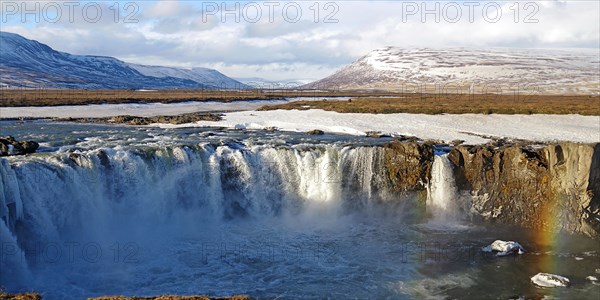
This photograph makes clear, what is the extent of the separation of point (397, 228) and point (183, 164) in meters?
11.9

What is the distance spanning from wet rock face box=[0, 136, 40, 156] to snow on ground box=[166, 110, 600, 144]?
16.8m

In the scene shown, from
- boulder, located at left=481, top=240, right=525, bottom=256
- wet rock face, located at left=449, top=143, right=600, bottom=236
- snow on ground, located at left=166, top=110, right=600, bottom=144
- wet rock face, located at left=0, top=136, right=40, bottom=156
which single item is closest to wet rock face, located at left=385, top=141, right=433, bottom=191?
wet rock face, located at left=449, top=143, right=600, bottom=236

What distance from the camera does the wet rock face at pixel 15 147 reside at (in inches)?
1024

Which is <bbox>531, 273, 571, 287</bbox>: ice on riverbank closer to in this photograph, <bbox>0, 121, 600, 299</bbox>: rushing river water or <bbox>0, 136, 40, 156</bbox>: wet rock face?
<bbox>0, 121, 600, 299</bbox>: rushing river water

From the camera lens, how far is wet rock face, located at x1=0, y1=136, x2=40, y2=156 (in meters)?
26.0

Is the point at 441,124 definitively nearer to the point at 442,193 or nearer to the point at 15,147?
the point at 442,193

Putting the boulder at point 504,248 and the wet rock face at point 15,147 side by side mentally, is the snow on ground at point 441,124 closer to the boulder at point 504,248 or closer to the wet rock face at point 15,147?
the boulder at point 504,248

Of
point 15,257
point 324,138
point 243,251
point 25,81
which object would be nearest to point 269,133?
point 324,138

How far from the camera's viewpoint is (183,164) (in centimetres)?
2834

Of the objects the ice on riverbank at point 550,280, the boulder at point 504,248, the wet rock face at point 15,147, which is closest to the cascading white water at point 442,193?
the boulder at point 504,248

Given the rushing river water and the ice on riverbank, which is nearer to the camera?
the ice on riverbank

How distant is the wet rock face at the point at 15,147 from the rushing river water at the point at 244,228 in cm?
90

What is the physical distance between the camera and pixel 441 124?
155 feet

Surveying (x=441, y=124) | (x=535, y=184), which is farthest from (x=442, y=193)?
(x=441, y=124)
